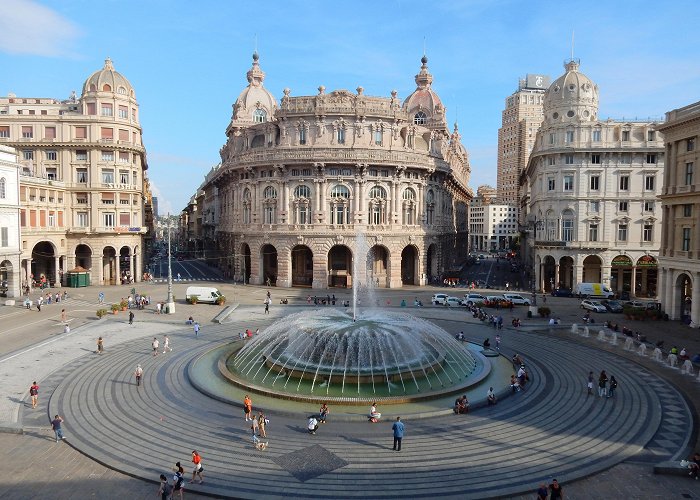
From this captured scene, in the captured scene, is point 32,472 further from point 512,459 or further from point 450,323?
point 450,323

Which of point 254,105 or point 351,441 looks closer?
point 351,441

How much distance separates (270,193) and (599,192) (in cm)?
3974

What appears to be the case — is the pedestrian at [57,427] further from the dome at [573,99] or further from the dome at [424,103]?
the dome at [424,103]

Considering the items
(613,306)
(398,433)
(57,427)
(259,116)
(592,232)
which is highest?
(259,116)

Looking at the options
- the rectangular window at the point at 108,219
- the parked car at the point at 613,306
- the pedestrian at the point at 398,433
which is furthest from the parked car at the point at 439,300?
the rectangular window at the point at 108,219

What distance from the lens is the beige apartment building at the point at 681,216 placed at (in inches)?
1663

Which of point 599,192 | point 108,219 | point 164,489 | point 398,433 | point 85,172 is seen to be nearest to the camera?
point 164,489

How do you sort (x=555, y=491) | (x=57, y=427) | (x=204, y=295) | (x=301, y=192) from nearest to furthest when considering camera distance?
(x=555, y=491) → (x=57, y=427) → (x=204, y=295) → (x=301, y=192)

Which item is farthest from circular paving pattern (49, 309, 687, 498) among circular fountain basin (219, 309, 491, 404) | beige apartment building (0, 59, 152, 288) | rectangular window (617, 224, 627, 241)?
beige apartment building (0, 59, 152, 288)

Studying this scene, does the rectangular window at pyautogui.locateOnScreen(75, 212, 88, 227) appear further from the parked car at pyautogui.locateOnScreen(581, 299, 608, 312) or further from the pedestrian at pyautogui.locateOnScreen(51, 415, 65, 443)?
the parked car at pyautogui.locateOnScreen(581, 299, 608, 312)

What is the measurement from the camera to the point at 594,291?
190 feet

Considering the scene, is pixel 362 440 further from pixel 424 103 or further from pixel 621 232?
pixel 424 103

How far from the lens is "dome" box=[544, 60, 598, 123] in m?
60.9

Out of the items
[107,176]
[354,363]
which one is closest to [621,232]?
[354,363]
